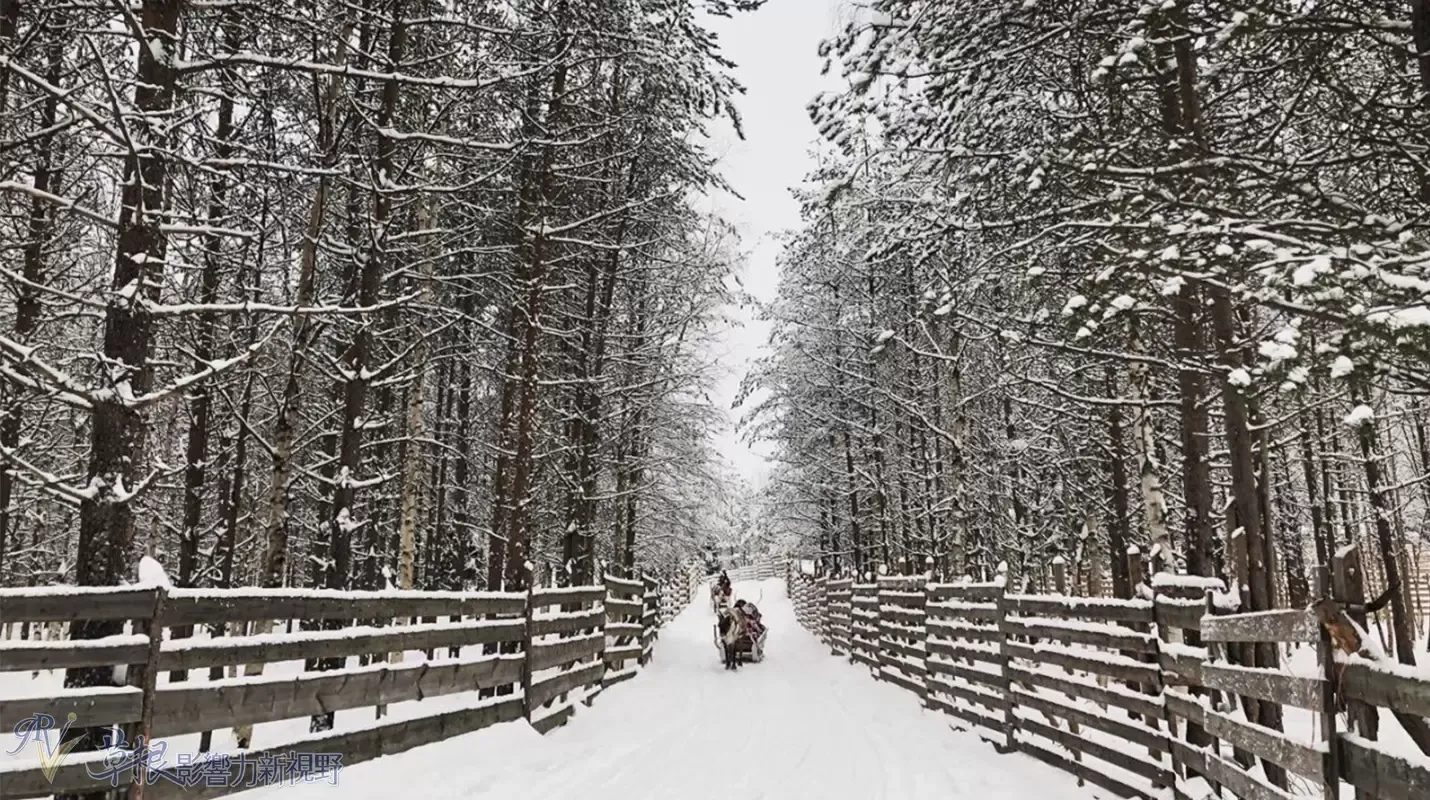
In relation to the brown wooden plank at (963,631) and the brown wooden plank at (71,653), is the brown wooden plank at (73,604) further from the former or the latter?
the brown wooden plank at (963,631)

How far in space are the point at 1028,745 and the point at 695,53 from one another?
9.46 m

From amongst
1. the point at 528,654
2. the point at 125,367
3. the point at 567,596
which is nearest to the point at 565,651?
the point at 567,596

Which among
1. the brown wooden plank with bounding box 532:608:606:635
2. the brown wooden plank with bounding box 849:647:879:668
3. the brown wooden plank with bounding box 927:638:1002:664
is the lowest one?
the brown wooden plank with bounding box 849:647:879:668

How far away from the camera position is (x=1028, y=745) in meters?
7.80

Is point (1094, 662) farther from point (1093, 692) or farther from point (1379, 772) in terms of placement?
point (1379, 772)

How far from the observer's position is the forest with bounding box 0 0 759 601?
5.30m

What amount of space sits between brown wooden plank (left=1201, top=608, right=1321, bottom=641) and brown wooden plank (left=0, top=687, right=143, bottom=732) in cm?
549

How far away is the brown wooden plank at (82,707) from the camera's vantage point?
3606mm

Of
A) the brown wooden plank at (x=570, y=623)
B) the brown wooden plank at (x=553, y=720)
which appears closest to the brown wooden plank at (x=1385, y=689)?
the brown wooden plank at (x=553, y=720)

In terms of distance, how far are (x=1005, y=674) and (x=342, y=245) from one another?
336 inches

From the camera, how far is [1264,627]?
4.02 meters

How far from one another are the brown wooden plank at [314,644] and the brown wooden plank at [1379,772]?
17.1 feet

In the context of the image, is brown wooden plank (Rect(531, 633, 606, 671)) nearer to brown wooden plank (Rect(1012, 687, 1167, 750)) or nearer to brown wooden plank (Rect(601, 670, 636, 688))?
brown wooden plank (Rect(601, 670, 636, 688))

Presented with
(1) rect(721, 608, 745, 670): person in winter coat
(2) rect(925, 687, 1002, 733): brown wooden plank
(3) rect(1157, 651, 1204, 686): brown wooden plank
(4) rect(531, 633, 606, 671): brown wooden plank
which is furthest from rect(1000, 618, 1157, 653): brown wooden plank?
(1) rect(721, 608, 745, 670): person in winter coat
